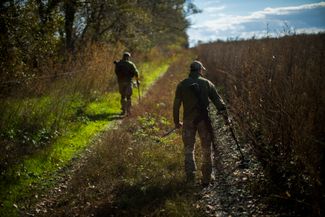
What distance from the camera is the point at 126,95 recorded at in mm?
15492

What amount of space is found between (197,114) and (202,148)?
0.71 m

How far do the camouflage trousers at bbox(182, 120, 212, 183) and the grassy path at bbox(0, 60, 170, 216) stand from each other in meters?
2.92

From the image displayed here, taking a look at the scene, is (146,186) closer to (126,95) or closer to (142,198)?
(142,198)

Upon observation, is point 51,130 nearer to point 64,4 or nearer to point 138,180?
point 138,180

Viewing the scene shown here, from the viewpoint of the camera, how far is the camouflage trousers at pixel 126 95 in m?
15.5

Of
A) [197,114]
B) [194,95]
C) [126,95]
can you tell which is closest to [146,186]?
[197,114]

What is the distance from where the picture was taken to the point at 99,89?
17.6 meters

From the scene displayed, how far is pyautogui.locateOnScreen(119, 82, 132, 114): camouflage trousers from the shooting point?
15.5 m

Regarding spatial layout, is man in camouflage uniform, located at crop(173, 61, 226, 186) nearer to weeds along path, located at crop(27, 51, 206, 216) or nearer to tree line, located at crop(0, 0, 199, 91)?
weeds along path, located at crop(27, 51, 206, 216)

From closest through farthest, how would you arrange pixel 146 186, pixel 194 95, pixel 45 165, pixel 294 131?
pixel 294 131 < pixel 146 186 < pixel 194 95 < pixel 45 165

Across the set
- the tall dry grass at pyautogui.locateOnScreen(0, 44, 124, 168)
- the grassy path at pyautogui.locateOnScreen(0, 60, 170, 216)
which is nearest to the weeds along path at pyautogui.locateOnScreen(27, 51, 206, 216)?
the grassy path at pyautogui.locateOnScreen(0, 60, 170, 216)

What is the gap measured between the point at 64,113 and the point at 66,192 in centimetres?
505

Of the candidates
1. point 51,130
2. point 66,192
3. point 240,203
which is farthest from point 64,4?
point 240,203

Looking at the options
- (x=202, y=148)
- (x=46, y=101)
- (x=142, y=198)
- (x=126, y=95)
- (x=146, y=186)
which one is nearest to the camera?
(x=142, y=198)
